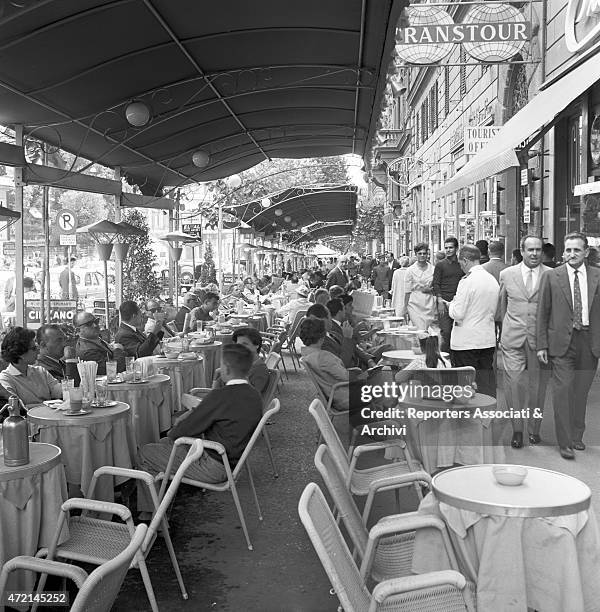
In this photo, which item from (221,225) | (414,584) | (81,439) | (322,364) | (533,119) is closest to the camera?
(414,584)

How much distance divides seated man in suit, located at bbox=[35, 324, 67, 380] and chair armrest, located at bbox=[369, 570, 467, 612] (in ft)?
15.7

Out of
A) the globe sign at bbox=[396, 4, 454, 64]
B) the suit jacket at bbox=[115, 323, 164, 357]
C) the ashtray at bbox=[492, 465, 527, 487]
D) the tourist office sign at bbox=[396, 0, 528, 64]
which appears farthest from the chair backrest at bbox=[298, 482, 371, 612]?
the globe sign at bbox=[396, 4, 454, 64]

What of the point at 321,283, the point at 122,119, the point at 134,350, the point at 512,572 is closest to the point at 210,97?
the point at 122,119

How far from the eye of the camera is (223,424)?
5453mm

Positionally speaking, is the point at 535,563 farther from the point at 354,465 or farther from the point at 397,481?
the point at 354,465

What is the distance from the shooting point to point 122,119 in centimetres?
1113

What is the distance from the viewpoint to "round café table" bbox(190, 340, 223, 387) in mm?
10075

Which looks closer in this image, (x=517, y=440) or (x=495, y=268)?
(x=517, y=440)

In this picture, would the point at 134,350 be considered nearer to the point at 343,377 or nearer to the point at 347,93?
the point at 343,377

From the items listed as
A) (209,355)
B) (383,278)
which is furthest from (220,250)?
(209,355)

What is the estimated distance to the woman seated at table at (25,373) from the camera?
595cm

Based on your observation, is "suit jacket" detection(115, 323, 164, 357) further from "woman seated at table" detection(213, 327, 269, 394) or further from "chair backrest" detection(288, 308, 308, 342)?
"chair backrest" detection(288, 308, 308, 342)

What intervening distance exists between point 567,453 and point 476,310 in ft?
5.57

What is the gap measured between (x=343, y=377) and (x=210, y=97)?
5.43 m
